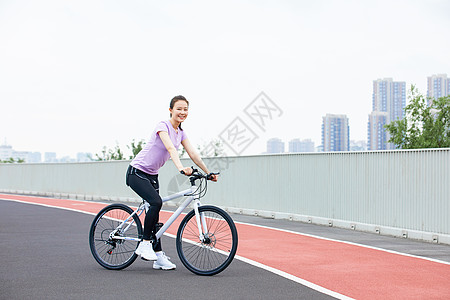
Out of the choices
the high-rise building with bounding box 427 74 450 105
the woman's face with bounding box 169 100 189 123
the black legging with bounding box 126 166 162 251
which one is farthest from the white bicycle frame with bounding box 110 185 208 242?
the high-rise building with bounding box 427 74 450 105

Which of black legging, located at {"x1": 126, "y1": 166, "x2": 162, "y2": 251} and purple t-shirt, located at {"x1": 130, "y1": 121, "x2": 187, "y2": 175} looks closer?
black legging, located at {"x1": 126, "y1": 166, "x2": 162, "y2": 251}

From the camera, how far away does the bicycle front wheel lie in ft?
20.9

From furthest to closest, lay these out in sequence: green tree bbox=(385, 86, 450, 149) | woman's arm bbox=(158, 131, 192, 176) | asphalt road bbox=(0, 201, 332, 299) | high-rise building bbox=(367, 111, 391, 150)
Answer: high-rise building bbox=(367, 111, 391, 150)
green tree bbox=(385, 86, 450, 149)
woman's arm bbox=(158, 131, 192, 176)
asphalt road bbox=(0, 201, 332, 299)

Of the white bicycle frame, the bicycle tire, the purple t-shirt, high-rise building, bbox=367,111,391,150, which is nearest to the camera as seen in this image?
the white bicycle frame

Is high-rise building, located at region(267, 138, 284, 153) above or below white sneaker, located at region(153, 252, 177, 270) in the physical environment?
above

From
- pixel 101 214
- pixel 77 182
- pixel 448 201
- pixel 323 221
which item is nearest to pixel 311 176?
pixel 323 221

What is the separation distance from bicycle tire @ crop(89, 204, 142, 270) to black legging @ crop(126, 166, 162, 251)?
186mm

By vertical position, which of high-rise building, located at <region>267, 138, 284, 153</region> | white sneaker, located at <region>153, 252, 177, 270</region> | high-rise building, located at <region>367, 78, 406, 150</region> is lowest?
white sneaker, located at <region>153, 252, 177, 270</region>

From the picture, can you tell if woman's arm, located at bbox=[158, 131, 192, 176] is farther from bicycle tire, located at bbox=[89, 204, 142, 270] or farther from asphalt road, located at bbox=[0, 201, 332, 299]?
asphalt road, located at bbox=[0, 201, 332, 299]

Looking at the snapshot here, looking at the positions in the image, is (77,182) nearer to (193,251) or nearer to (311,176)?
(311,176)

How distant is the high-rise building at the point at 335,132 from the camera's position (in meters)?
106

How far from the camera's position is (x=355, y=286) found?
616cm

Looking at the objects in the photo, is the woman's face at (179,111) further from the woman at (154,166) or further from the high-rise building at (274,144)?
the high-rise building at (274,144)

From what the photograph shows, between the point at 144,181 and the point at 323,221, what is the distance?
8.24 m
